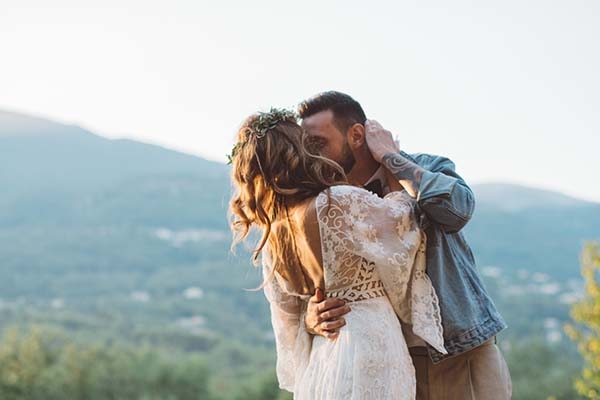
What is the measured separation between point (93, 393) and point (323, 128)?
30686mm

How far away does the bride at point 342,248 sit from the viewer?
282cm

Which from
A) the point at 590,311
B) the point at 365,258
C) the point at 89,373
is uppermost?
the point at 365,258

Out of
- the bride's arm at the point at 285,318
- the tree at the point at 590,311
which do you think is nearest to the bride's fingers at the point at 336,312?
the bride's arm at the point at 285,318

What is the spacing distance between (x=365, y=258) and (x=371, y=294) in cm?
11

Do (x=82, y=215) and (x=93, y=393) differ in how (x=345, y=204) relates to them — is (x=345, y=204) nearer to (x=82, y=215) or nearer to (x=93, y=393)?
(x=93, y=393)

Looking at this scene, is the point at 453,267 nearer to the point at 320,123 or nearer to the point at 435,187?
the point at 435,187

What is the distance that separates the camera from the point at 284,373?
3289 mm

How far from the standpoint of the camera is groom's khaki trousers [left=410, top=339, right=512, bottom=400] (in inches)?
120

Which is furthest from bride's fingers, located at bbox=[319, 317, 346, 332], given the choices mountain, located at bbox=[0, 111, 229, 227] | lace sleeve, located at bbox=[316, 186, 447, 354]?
mountain, located at bbox=[0, 111, 229, 227]

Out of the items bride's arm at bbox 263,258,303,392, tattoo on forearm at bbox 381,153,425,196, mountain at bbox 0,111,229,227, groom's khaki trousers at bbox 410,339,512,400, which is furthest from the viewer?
mountain at bbox 0,111,229,227

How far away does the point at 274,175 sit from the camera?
9.34 ft

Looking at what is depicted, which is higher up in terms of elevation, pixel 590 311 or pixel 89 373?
pixel 590 311

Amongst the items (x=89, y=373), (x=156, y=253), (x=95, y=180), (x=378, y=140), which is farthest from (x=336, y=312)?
(x=95, y=180)

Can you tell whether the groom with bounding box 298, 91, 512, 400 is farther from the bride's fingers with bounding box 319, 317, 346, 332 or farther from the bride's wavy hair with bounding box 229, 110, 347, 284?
the bride's wavy hair with bounding box 229, 110, 347, 284
